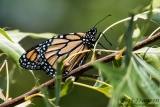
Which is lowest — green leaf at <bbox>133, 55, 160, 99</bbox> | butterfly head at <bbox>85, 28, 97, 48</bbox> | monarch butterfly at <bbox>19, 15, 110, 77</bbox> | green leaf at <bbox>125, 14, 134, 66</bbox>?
green leaf at <bbox>133, 55, 160, 99</bbox>

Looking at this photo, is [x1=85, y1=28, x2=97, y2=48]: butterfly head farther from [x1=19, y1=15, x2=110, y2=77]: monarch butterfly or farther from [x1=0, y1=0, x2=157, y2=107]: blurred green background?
[x1=0, y1=0, x2=157, y2=107]: blurred green background

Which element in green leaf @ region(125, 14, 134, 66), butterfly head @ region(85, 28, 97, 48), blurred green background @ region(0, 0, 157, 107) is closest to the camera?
green leaf @ region(125, 14, 134, 66)

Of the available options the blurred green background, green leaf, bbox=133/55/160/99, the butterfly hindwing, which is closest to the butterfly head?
the butterfly hindwing

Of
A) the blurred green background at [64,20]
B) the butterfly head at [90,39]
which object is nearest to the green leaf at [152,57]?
the butterfly head at [90,39]

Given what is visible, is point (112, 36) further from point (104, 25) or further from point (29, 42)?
point (29, 42)

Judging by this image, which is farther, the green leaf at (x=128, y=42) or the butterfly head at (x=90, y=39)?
the butterfly head at (x=90, y=39)

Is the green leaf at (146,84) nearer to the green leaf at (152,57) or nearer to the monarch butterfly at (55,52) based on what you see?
the green leaf at (152,57)

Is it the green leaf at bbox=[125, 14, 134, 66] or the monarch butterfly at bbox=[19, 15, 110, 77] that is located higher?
the monarch butterfly at bbox=[19, 15, 110, 77]
